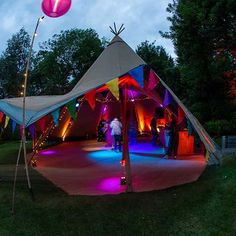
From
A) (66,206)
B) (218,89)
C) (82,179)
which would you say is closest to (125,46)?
(82,179)

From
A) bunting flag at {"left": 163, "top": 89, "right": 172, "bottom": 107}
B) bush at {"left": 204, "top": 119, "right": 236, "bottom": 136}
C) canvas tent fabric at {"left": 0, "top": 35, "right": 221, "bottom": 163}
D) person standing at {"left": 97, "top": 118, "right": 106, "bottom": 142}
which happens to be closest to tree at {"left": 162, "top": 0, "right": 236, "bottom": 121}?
bush at {"left": 204, "top": 119, "right": 236, "bottom": 136}

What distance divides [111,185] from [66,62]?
30.2 metres

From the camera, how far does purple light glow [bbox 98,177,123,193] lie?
8402 mm

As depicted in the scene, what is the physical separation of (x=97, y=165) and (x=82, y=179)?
89.3 inches

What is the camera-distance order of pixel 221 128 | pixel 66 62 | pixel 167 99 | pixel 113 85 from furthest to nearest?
pixel 66 62 < pixel 221 128 < pixel 167 99 < pixel 113 85

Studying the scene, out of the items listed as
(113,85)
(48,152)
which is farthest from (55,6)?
(48,152)

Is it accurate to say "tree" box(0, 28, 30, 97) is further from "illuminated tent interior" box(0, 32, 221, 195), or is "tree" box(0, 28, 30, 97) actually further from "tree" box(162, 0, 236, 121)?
"illuminated tent interior" box(0, 32, 221, 195)

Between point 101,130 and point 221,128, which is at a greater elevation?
point 221,128

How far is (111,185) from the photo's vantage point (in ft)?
29.3

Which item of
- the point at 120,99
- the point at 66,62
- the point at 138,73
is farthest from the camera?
the point at 66,62

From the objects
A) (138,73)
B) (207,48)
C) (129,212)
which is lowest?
(129,212)

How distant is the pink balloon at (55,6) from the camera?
6.23 m

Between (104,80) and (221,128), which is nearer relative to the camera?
(104,80)

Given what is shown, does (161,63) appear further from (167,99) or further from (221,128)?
(167,99)
